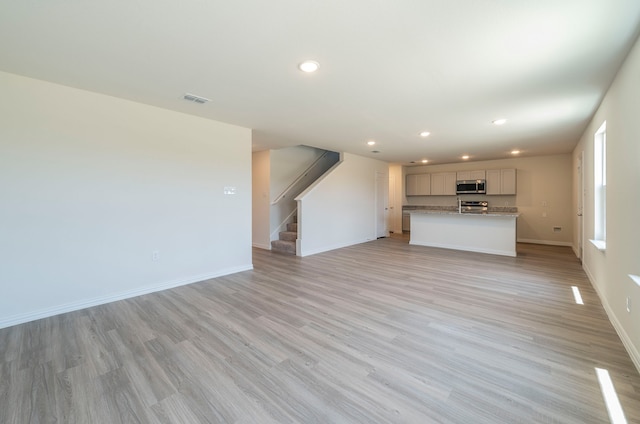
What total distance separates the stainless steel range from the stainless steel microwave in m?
0.37

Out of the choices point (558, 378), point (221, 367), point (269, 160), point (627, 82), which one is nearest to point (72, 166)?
point (221, 367)

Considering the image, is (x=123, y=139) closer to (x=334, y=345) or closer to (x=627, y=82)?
(x=334, y=345)

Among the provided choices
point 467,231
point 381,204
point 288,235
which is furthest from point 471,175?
point 288,235

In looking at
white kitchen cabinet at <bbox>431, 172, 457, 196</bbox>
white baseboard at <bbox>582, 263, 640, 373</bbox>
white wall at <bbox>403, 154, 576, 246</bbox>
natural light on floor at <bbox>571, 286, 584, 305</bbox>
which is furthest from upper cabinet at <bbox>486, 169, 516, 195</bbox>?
white baseboard at <bbox>582, 263, 640, 373</bbox>

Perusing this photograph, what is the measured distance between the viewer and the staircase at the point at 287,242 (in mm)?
6152

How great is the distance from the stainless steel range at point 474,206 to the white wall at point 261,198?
584 centimetres

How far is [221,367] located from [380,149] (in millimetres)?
5598

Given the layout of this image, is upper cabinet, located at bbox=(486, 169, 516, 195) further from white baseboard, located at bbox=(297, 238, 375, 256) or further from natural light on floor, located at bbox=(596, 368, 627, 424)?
natural light on floor, located at bbox=(596, 368, 627, 424)

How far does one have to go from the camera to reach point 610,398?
5.39 ft

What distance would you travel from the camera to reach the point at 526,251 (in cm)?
633

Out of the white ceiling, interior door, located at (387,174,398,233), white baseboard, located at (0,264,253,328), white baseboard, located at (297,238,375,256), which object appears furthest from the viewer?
interior door, located at (387,174,398,233)

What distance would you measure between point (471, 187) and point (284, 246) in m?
5.92

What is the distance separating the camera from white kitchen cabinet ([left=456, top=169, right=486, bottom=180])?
26.2 ft

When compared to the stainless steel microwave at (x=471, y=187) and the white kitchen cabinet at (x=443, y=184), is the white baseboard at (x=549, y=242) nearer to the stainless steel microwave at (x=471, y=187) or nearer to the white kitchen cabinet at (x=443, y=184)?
the stainless steel microwave at (x=471, y=187)
